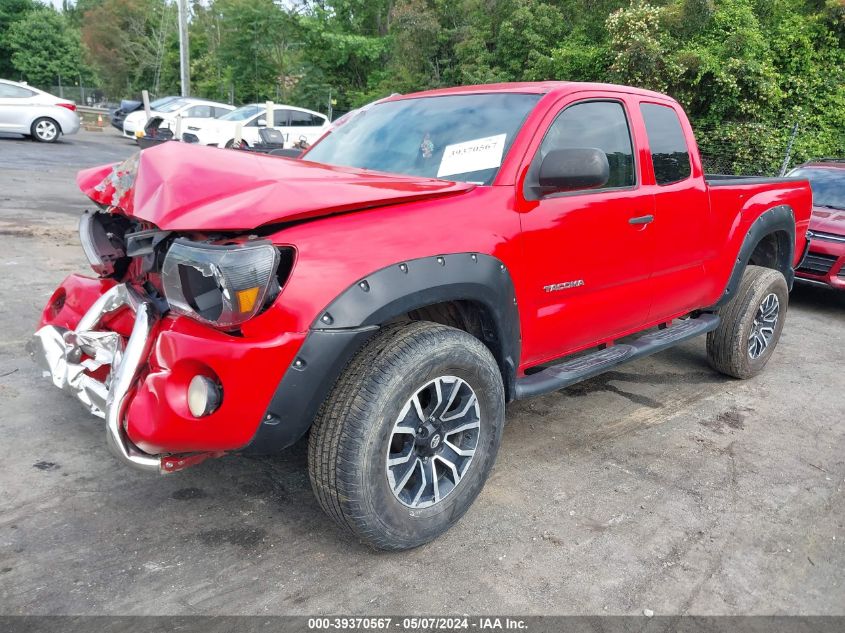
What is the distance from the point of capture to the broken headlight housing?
217 cm

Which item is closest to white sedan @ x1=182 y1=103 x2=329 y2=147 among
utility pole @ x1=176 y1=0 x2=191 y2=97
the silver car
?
the silver car

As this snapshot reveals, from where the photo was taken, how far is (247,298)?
218cm

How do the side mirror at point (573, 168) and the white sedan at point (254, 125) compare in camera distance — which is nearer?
the side mirror at point (573, 168)

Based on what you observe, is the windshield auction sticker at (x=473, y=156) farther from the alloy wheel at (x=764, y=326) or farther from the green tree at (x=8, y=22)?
the green tree at (x=8, y=22)

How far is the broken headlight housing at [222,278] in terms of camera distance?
217 cm

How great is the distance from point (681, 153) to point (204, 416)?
3183 millimetres

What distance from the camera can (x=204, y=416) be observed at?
2258 mm

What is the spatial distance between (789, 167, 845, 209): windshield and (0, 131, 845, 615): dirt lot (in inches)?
166

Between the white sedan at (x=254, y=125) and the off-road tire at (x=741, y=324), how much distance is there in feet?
45.8

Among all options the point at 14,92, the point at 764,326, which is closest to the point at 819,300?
the point at 764,326

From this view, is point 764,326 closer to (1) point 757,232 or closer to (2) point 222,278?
(1) point 757,232

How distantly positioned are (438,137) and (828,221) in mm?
5649

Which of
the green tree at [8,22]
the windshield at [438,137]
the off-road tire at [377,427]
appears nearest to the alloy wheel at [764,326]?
the windshield at [438,137]

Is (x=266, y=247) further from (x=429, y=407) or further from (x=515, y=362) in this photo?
(x=515, y=362)
